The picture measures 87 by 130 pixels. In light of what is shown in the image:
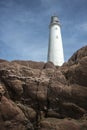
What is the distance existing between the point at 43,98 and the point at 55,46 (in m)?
24.5

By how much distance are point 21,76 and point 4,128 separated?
5.53 meters

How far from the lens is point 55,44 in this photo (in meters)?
51.3

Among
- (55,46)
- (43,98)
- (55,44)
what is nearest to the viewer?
(43,98)

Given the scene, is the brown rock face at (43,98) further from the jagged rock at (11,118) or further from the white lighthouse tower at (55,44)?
the white lighthouse tower at (55,44)

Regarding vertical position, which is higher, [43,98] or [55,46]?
[55,46]

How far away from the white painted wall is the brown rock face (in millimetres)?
19884

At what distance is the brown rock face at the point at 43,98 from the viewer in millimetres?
26328

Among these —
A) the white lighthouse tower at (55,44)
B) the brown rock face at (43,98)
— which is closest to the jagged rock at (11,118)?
the brown rock face at (43,98)

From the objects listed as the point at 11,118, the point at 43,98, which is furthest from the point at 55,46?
the point at 11,118

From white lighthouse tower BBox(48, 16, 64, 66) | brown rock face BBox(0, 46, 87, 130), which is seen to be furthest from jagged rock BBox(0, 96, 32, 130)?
white lighthouse tower BBox(48, 16, 64, 66)

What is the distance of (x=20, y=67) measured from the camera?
2977cm

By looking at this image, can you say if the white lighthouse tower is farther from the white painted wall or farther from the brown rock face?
the brown rock face

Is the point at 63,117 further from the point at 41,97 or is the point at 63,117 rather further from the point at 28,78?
the point at 28,78

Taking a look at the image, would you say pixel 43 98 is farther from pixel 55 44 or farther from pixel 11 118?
pixel 55 44
